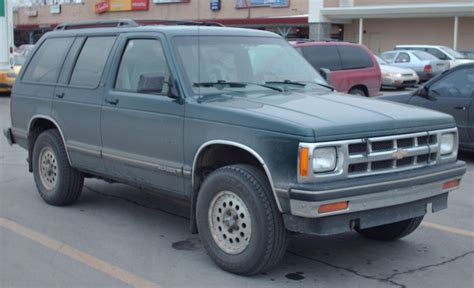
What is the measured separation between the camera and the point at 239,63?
6.27 meters

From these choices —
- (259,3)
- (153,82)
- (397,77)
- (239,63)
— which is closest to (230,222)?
(153,82)

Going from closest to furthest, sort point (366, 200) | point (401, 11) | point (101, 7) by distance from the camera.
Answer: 1. point (366, 200)
2. point (401, 11)
3. point (101, 7)

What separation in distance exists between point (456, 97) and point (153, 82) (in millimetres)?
6174

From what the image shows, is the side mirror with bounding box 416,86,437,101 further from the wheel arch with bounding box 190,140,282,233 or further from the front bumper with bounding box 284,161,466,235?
the wheel arch with bounding box 190,140,282,233

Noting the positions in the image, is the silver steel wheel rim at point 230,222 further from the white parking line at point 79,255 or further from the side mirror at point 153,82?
the side mirror at point 153,82

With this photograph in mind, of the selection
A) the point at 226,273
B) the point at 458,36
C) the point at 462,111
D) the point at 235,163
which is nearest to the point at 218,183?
the point at 235,163

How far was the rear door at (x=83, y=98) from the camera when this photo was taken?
6.72m

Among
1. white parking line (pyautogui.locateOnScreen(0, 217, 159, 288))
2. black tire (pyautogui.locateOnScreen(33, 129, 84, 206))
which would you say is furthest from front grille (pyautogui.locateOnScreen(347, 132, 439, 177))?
black tire (pyautogui.locateOnScreen(33, 129, 84, 206))

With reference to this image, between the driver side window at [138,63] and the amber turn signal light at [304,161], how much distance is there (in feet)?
5.67

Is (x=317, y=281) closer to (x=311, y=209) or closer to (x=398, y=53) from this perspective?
(x=311, y=209)

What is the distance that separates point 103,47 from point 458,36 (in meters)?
30.6

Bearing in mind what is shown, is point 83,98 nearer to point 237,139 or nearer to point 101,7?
point 237,139

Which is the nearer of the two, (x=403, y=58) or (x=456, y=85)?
(x=456, y=85)

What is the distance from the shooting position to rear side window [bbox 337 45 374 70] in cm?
1521
